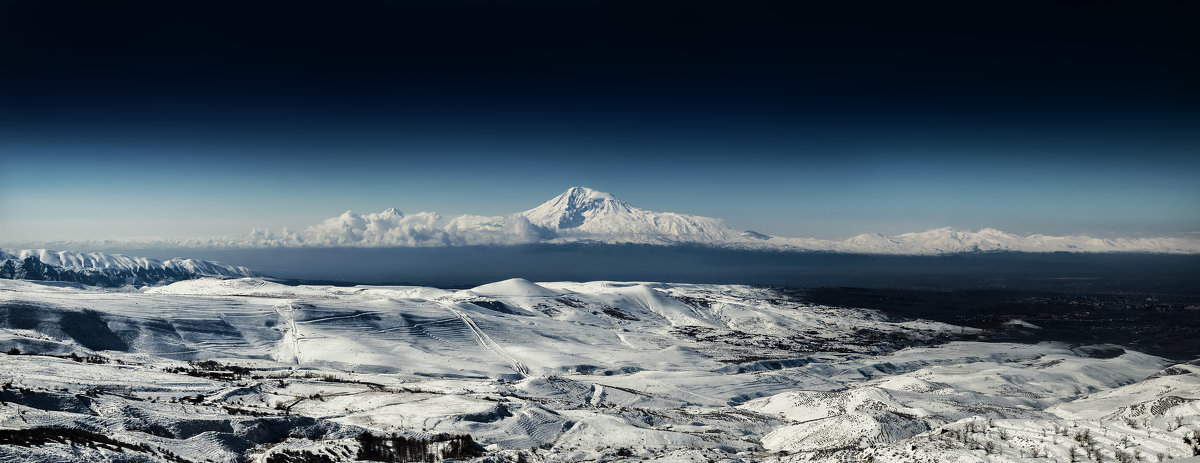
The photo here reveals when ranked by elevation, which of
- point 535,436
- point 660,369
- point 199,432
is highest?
point 199,432

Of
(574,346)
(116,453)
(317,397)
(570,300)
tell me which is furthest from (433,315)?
(116,453)

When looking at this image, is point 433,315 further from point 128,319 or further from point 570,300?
point 570,300

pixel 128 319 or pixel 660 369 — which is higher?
pixel 128 319

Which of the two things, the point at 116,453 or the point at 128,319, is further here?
the point at 128,319

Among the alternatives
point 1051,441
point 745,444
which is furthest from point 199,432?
point 1051,441

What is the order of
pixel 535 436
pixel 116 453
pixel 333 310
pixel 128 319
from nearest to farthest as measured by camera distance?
pixel 116 453 < pixel 535 436 < pixel 128 319 < pixel 333 310

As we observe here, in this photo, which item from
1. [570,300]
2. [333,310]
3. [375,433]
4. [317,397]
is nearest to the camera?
[375,433]

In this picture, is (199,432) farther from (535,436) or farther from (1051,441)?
(1051,441)
